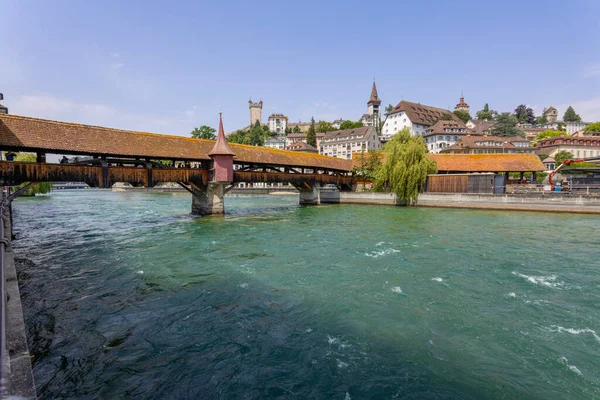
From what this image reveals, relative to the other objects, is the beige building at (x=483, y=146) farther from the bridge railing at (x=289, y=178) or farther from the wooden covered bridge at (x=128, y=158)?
the wooden covered bridge at (x=128, y=158)

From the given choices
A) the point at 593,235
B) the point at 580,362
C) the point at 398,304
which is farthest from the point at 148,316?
the point at 593,235

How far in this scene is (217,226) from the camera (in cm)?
2017

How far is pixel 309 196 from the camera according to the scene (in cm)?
3678

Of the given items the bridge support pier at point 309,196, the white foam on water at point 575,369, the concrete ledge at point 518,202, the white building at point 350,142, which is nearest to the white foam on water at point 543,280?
the white foam on water at point 575,369

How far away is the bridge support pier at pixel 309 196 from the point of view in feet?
120

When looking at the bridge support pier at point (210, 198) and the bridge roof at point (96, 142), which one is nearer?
the bridge roof at point (96, 142)

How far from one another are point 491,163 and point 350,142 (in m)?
39.5

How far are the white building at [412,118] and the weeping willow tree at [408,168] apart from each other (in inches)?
1823

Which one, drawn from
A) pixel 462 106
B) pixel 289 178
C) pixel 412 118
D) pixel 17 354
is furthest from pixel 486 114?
pixel 17 354

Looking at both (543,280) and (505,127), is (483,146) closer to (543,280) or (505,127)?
(505,127)

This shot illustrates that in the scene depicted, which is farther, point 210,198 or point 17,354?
point 210,198

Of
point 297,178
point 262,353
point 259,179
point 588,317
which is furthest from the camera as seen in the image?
point 297,178

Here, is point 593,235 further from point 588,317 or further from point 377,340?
point 377,340

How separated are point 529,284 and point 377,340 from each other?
574 centimetres
